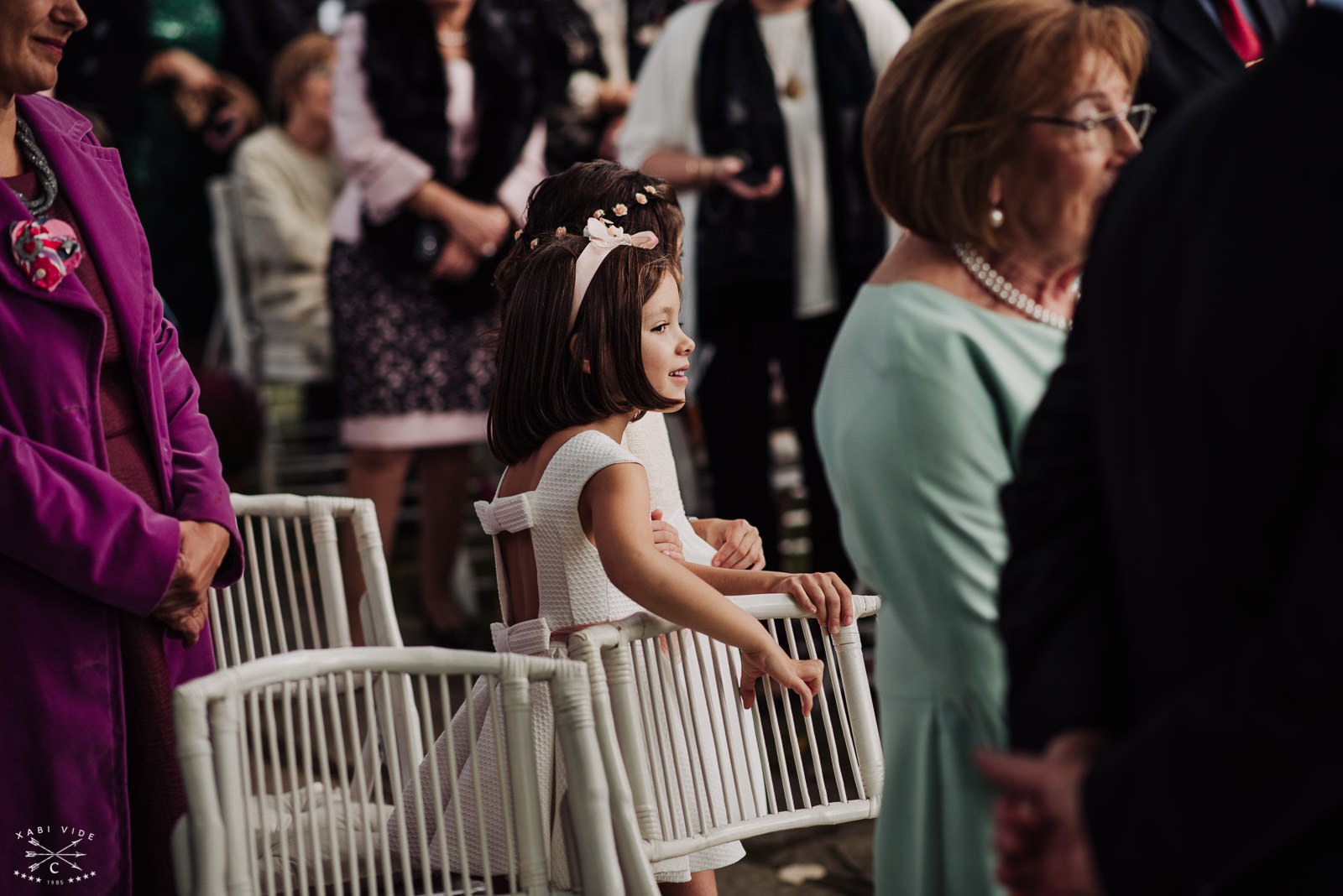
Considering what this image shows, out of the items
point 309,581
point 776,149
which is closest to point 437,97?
point 776,149

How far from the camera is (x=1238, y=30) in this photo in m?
2.69

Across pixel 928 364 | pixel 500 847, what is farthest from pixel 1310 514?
pixel 500 847

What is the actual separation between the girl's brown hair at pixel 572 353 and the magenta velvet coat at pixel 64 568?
47 centimetres

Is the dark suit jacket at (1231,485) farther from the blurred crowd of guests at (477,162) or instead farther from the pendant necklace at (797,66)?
the pendant necklace at (797,66)

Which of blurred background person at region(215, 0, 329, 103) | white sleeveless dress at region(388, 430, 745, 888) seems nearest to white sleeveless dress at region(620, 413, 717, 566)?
white sleeveless dress at region(388, 430, 745, 888)

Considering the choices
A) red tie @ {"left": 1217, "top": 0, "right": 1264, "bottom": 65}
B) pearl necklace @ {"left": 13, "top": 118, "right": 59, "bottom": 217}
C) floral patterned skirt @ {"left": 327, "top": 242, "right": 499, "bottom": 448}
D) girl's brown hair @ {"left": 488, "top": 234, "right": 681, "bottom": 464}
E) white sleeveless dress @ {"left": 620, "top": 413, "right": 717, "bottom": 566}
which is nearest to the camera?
pearl necklace @ {"left": 13, "top": 118, "right": 59, "bottom": 217}

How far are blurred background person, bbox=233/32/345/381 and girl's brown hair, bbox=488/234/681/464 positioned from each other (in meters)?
3.01

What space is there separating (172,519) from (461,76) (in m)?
2.51

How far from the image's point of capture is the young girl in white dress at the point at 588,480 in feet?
5.44

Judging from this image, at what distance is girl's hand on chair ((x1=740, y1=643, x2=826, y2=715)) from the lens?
165 centimetres

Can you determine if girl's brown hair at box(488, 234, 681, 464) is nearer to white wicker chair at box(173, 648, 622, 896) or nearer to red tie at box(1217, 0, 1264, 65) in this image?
white wicker chair at box(173, 648, 622, 896)

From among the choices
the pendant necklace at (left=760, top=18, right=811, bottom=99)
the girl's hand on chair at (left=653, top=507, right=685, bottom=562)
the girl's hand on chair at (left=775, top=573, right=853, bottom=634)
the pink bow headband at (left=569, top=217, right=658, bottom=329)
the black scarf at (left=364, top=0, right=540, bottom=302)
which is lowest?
the girl's hand on chair at (left=775, top=573, right=853, bottom=634)

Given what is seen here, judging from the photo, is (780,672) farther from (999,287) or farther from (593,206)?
(593,206)

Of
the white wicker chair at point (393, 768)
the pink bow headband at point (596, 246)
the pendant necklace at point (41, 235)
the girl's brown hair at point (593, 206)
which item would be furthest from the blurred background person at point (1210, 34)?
the pendant necklace at point (41, 235)
